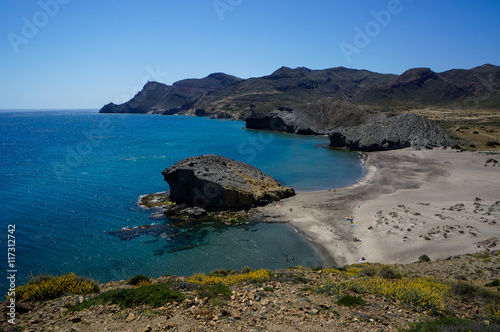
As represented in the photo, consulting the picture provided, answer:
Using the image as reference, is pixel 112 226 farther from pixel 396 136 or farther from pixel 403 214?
pixel 396 136

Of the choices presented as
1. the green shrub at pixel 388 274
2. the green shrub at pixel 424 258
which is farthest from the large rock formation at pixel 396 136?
the green shrub at pixel 388 274

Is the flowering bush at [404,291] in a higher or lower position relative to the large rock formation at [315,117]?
lower

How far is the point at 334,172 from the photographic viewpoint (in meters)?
51.6

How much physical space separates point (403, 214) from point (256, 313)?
25.0 m

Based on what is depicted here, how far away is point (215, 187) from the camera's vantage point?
32.9 metres

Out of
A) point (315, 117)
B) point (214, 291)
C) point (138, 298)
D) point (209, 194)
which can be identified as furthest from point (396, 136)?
point (138, 298)

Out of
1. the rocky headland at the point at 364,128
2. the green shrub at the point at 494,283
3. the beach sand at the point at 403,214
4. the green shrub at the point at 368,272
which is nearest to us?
the green shrub at the point at 494,283

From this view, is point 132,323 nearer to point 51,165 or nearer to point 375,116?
point 51,165

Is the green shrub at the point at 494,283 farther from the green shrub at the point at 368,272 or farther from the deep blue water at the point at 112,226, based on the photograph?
the deep blue water at the point at 112,226

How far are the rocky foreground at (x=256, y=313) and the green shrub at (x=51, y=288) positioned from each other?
1.88ft

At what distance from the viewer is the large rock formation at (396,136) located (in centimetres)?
7062

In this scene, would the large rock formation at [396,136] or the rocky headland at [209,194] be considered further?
the large rock formation at [396,136]

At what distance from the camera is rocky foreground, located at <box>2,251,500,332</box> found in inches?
336

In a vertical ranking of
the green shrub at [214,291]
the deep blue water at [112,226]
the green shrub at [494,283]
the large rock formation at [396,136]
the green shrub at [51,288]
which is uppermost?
the large rock formation at [396,136]
